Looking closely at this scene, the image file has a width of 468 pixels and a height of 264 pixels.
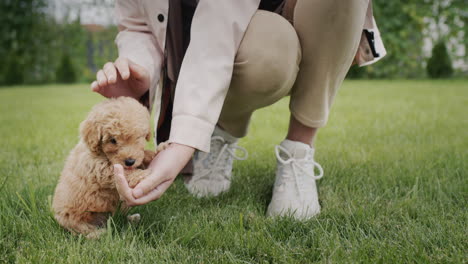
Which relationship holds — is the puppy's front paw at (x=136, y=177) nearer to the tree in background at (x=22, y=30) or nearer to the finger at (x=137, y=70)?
the finger at (x=137, y=70)

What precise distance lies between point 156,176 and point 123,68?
37cm

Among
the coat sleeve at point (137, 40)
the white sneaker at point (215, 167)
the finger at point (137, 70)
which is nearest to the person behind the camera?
the finger at point (137, 70)

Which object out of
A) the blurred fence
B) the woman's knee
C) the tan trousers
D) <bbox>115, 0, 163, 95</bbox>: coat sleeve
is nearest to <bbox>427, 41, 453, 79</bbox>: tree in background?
the blurred fence

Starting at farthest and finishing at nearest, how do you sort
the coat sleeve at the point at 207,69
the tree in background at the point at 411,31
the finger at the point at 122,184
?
the tree in background at the point at 411,31, the coat sleeve at the point at 207,69, the finger at the point at 122,184

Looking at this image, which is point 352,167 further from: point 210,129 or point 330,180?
point 210,129

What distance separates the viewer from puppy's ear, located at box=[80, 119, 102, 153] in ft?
3.35

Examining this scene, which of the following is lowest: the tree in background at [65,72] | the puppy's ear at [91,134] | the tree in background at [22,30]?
the tree in background at [65,72]

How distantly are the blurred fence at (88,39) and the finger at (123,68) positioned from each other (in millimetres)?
8649

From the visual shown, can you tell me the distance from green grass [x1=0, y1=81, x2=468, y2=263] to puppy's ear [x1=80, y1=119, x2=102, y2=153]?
249 mm

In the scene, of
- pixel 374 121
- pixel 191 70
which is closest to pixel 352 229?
pixel 191 70

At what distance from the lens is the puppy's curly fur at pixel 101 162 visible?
1013 mm

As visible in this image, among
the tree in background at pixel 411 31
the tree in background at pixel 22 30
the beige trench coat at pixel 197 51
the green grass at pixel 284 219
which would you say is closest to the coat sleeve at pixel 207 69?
the beige trench coat at pixel 197 51

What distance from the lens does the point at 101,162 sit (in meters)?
1.07

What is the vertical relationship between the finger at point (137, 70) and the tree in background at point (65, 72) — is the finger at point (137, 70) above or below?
above
